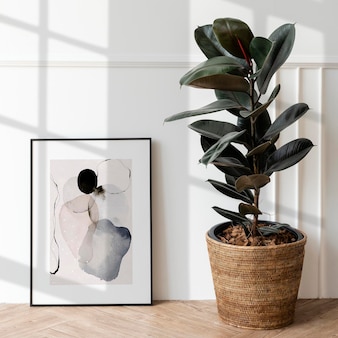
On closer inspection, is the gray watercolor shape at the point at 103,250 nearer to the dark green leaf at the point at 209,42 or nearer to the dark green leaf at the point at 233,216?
the dark green leaf at the point at 233,216

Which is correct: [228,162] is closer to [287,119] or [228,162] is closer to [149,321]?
[287,119]

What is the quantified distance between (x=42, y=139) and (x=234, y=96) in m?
0.84

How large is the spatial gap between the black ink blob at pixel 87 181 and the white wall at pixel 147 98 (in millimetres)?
167

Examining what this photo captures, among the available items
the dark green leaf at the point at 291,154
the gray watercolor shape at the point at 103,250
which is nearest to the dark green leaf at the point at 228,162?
the dark green leaf at the point at 291,154

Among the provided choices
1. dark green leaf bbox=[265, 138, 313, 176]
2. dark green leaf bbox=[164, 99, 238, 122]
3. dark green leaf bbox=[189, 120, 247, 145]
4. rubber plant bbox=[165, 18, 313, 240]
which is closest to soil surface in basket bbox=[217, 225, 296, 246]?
rubber plant bbox=[165, 18, 313, 240]

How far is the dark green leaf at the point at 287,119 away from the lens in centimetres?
215

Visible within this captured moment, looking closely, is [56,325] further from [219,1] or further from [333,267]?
[219,1]

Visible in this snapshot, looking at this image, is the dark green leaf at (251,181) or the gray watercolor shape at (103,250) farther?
the gray watercolor shape at (103,250)

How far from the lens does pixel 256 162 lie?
87.2 inches

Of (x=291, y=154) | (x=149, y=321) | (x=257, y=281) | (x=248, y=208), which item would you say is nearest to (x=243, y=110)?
(x=291, y=154)

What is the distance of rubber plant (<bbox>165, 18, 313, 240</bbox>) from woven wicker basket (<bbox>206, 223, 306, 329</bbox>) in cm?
12

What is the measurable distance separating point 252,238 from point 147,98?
0.74 metres

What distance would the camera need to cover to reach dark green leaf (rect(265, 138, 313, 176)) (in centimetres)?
218

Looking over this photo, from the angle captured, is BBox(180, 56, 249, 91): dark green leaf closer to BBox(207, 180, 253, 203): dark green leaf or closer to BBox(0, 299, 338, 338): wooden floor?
BBox(207, 180, 253, 203): dark green leaf
